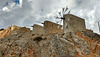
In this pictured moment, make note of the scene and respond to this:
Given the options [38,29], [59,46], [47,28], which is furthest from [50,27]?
[59,46]

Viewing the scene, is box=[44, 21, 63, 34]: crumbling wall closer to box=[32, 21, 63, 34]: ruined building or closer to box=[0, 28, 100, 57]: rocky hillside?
box=[32, 21, 63, 34]: ruined building

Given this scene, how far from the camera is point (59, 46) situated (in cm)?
1260

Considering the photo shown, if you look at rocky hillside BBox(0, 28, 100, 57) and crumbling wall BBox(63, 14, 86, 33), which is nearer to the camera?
rocky hillside BBox(0, 28, 100, 57)

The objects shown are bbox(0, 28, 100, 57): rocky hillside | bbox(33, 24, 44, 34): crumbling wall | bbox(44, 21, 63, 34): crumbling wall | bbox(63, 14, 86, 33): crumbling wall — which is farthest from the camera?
bbox(33, 24, 44, 34): crumbling wall

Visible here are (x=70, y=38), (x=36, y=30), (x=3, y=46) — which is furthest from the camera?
(x=36, y=30)

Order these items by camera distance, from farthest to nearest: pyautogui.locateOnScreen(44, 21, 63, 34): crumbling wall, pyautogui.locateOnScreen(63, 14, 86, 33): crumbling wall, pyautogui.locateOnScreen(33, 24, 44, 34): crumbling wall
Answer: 1. pyautogui.locateOnScreen(33, 24, 44, 34): crumbling wall
2. pyautogui.locateOnScreen(44, 21, 63, 34): crumbling wall
3. pyautogui.locateOnScreen(63, 14, 86, 33): crumbling wall

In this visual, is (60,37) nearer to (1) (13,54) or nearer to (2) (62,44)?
(2) (62,44)

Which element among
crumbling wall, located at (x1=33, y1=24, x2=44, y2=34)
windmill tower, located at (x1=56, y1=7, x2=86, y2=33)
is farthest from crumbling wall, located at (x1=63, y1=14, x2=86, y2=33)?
crumbling wall, located at (x1=33, y1=24, x2=44, y2=34)

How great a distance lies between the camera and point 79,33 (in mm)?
13961

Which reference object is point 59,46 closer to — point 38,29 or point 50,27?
point 50,27

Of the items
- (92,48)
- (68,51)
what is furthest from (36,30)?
(92,48)

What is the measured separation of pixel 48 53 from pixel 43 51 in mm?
1151

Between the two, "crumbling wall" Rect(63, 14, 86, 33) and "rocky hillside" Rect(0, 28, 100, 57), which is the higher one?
"crumbling wall" Rect(63, 14, 86, 33)

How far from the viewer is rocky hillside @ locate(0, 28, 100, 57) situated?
11539 millimetres
